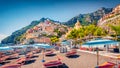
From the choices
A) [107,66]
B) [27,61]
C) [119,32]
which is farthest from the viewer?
[119,32]

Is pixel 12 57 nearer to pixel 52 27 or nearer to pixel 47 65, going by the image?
pixel 47 65

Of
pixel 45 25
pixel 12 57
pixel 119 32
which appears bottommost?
pixel 12 57

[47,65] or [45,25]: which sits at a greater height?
[45,25]

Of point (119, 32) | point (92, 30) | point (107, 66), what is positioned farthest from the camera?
point (92, 30)

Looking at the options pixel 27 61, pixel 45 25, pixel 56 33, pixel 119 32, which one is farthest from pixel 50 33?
pixel 27 61

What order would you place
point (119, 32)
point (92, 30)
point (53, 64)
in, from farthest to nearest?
point (92, 30) → point (119, 32) → point (53, 64)

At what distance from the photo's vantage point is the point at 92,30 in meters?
59.8

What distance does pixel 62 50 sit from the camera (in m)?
37.7

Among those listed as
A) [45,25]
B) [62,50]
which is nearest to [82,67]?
[62,50]

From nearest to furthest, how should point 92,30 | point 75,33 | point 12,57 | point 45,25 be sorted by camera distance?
point 12,57
point 92,30
point 75,33
point 45,25

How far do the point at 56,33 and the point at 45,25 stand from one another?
30.1 m

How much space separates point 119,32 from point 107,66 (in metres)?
34.7

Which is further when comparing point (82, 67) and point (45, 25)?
point (45, 25)

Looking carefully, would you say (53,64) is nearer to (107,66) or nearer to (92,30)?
(107,66)
